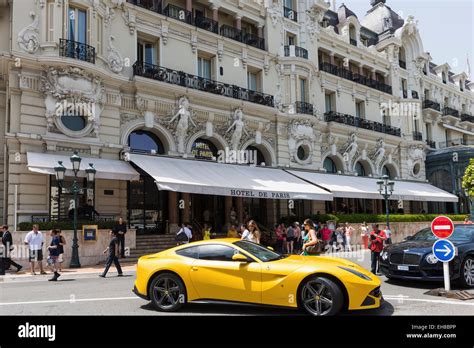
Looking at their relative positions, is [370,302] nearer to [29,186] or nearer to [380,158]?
[29,186]

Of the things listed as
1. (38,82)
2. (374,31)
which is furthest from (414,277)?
(374,31)

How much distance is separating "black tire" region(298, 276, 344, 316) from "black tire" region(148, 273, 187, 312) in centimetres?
219

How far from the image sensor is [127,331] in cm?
597

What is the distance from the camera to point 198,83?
22.5m

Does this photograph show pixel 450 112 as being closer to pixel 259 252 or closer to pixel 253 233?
pixel 253 233

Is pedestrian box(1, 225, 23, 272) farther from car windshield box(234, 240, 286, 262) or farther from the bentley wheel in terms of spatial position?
the bentley wheel

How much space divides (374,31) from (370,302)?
3744cm

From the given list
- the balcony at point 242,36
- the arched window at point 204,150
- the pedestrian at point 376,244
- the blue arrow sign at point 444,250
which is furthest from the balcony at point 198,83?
the blue arrow sign at point 444,250

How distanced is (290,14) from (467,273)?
940 inches

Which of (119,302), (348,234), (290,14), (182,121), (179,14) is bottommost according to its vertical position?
(119,302)

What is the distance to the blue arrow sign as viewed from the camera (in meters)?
8.13

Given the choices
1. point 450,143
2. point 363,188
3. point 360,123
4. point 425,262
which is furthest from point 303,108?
point 450,143

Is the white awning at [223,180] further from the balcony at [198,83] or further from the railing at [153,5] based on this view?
the railing at [153,5]

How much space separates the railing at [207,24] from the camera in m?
23.6
